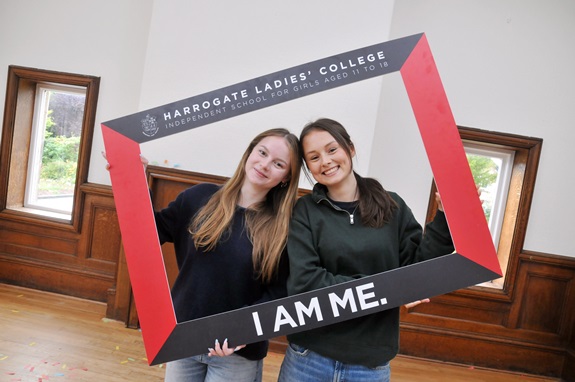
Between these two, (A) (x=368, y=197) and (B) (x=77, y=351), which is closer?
(A) (x=368, y=197)

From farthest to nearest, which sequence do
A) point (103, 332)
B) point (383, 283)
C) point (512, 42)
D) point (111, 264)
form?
point (111, 264)
point (512, 42)
point (103, 332)
point (383, 283)

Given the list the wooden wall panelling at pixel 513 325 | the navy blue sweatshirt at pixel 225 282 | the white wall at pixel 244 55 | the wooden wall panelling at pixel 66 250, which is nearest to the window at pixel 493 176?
the wooden wall panelling at pixel 513 325

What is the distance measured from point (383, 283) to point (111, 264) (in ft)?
9.28

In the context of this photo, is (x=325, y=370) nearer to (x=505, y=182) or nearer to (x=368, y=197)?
(x=368, y=197)

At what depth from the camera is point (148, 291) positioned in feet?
4.00

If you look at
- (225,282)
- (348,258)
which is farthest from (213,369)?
(348,258)

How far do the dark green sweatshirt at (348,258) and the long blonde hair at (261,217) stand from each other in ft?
0.19

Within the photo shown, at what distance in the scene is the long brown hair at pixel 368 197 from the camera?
46.1 inches

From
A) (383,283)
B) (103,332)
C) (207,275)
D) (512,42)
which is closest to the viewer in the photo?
(383,283)

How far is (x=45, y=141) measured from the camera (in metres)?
3.53

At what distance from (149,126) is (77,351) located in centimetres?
195

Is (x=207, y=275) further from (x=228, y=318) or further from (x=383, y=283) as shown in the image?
(x=383, y=283)

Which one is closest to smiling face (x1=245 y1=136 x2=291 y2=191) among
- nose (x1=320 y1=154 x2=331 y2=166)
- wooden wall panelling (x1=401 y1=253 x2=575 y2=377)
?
nose (x1=320 y1=154 x2=331 y2=166)

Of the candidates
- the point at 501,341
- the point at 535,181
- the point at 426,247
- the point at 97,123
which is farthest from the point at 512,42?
the point at 97,123
